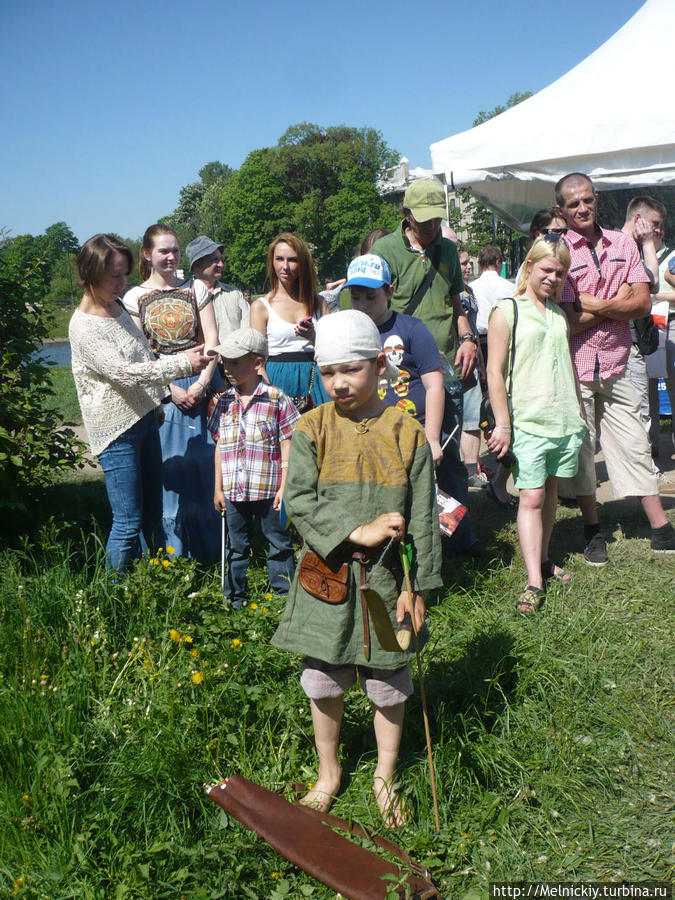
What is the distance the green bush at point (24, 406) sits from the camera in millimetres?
4770

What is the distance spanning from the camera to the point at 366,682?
8.98 feet

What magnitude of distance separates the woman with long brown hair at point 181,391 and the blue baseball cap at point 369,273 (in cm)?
121

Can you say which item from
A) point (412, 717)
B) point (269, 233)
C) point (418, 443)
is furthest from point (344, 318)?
point (269, 233)

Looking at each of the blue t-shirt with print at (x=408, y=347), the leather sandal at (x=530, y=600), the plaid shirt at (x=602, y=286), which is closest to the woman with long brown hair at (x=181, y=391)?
the blue t-shirt with print at (x=408, y=347)

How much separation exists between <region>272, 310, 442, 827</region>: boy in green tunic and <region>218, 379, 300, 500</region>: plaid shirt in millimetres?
1452

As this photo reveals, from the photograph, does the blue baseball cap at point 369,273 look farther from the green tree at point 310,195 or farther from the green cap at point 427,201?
the green tree at point 310,195

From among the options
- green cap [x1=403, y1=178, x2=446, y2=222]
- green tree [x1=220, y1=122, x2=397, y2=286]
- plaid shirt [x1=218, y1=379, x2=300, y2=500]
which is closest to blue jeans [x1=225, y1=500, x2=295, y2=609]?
plaid shirt [x1=218, y1=379, x2=300, y2=500]

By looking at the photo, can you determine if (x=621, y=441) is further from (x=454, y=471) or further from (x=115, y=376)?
(x=115, y=376)

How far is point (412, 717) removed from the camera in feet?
10.8

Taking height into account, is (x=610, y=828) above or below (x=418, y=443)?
A: below

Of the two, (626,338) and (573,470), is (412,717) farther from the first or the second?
(626,338)

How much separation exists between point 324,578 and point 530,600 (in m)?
1.88

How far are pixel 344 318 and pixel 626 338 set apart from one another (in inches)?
117

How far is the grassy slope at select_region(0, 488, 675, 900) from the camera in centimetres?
252
